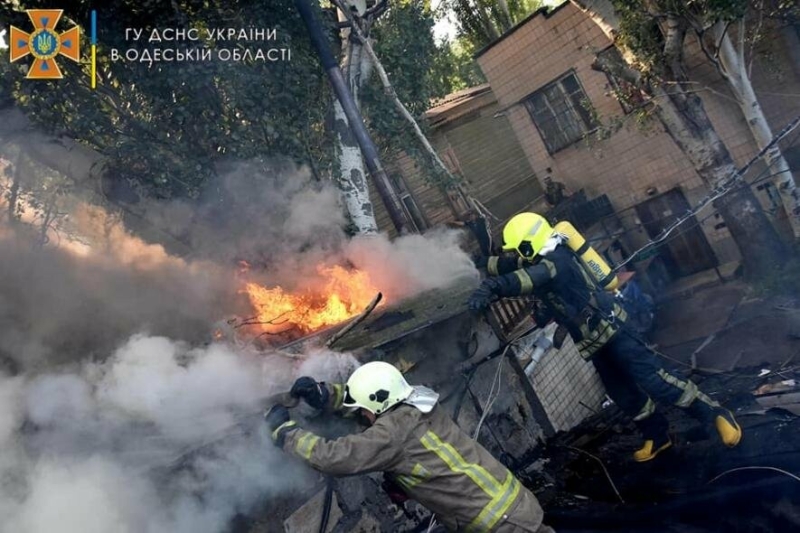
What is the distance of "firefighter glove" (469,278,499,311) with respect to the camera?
4.91 metres

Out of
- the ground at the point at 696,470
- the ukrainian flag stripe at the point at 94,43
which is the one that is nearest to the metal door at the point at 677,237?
the ground at the point at 696,470

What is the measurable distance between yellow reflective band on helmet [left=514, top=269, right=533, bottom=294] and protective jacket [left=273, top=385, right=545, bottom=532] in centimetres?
178

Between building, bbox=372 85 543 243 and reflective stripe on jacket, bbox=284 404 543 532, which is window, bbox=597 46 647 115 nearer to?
building, bbox=372 85 543 243

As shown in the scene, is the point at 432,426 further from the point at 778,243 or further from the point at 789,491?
the point at 778,243

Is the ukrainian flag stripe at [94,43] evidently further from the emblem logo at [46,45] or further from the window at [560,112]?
the window at [560,112]

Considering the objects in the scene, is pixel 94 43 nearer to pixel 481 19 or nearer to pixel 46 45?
pixel 46 45

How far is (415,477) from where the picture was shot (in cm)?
363

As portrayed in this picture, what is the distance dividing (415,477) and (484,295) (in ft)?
6.11

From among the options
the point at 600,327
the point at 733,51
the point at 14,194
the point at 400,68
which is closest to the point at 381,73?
the point at 400,68

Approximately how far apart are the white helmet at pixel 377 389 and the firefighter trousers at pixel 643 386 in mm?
2700

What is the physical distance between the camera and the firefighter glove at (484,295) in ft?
16.1

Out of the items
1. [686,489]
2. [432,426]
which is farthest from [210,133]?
[686,489]

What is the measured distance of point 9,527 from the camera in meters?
3.55

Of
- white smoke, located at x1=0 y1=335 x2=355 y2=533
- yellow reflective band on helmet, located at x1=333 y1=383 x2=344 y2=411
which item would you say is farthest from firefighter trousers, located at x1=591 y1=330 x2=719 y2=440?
yellow reflective band on helmet, located at x1=333 y1=383 x2=344 y2=411
